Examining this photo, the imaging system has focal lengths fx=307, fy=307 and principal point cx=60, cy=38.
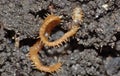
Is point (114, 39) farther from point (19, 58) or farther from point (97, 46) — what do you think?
point (19, 58)

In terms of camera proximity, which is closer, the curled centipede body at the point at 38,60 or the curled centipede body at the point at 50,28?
the curled centipede body at the point at 50,28

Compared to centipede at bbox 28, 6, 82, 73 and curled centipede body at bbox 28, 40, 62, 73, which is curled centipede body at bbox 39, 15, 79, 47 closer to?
centipede at bbox 28, 6, 82, 73

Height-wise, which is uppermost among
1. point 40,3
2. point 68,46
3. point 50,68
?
point 40,3

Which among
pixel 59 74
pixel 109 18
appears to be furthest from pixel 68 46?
pixel 109 18

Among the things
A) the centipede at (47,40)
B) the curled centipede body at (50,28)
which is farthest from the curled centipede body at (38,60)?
the curled centipede body at (50,28)

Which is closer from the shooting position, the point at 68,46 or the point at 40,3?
the point at 40,3

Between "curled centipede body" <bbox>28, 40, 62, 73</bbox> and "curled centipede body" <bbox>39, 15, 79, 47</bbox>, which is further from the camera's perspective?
"curled centipede body" <bbox>28, 40, 62, 73</bbox>

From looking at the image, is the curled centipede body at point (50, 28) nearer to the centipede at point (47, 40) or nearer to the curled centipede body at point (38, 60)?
the centipede at point (47, 40)

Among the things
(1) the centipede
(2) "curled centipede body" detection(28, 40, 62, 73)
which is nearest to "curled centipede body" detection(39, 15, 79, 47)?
(1) the centipede
